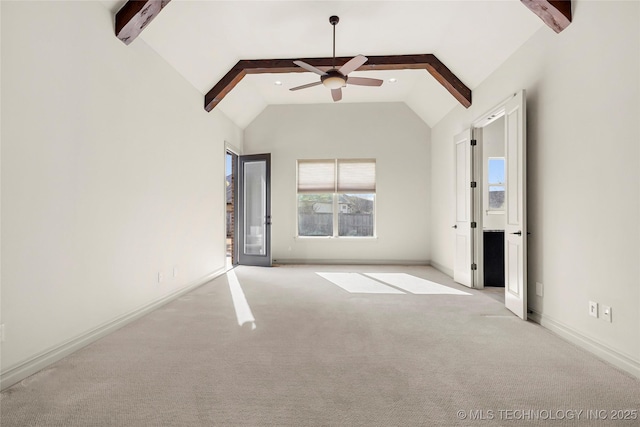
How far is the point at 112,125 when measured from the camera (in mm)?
3061

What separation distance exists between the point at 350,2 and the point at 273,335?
3567 millimetres

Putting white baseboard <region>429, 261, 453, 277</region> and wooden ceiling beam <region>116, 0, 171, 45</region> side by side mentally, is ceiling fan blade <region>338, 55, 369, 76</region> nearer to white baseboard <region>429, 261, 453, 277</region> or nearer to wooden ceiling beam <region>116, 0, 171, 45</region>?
wooden ceiling beam <region>116, 0, 171, 45</region>

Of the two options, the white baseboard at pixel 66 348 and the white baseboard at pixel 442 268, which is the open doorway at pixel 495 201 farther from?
the white baseboard at pixel 66 348

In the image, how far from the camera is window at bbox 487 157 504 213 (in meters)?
5.54

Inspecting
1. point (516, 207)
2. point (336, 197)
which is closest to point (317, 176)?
point (336, 197)

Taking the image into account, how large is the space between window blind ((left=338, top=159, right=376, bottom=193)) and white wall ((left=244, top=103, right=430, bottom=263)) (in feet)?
0.47

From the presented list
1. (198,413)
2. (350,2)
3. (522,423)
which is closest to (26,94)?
(198,413)

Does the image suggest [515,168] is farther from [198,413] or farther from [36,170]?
[36,170]

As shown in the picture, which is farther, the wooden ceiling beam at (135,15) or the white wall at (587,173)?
the wooden ceiling beam at (135,15)

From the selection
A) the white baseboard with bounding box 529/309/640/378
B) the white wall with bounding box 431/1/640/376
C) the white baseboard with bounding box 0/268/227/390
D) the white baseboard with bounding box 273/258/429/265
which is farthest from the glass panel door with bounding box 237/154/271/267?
the white baseboard with bounding box 529/309/640/378

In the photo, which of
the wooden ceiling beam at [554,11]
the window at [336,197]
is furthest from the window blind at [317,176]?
the wooden ceiling beam at [554,11]

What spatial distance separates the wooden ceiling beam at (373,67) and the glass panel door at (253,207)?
6.49 ft

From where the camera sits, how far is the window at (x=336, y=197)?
Answer: 7.20 meters

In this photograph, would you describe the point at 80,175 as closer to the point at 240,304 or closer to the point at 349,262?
the point at 240,304
